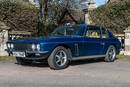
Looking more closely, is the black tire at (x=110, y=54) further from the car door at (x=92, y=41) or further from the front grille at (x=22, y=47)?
the front grille at (x=22, y=47)

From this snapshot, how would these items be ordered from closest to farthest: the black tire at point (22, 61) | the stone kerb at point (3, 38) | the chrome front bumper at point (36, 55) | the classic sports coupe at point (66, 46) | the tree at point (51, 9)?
the chrome front bumper at point (36, 55) → the classic sports coupe at point (66, 46) → the black tire at point (22, 61) → the stone kerb at point (3, 38) → the tree at point (51, 9)

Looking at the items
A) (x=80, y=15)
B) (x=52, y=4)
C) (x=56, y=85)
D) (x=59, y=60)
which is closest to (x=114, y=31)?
(x=59, y=60)

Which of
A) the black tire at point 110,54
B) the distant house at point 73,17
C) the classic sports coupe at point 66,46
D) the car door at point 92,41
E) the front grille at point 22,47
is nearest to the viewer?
the classic sports coupe at point 66,46

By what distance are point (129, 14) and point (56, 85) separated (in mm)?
9949

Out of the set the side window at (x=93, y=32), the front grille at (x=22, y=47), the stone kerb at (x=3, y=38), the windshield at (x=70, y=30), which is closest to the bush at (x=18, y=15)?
the stone kerb at (x=3, y=38)

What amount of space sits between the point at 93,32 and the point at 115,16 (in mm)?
6568

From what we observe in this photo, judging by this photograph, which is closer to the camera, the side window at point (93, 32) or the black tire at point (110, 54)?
the side window at point (93, 32)

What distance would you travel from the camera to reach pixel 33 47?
6.39 metres

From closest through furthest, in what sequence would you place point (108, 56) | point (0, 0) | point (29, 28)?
point (108, 56)
point (0, 0)
point (29, 28)

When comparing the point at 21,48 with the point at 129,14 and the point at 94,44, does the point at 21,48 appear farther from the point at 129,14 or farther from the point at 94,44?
the point at 129,14

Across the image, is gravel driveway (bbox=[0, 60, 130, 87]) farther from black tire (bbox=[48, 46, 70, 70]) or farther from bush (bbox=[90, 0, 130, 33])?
bush (bbox=[90, 0, 130, 33])

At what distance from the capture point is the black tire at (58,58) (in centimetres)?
646

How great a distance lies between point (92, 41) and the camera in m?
7.77

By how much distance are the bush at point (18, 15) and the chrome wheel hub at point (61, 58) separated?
6.42 meters
